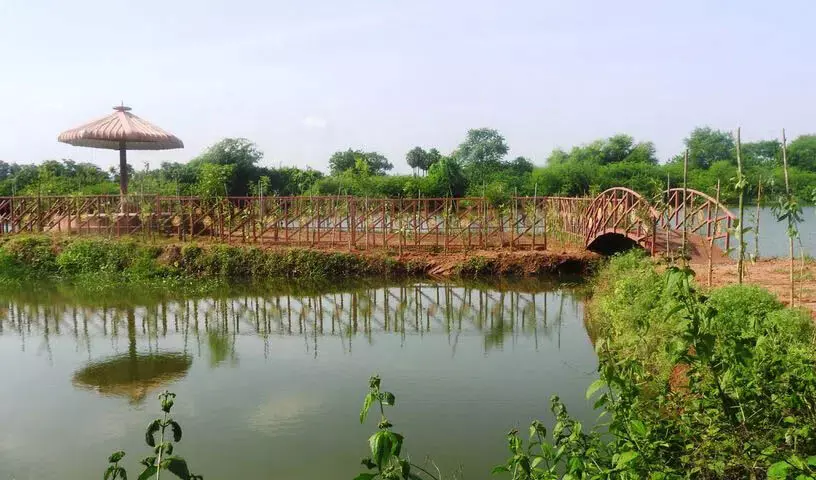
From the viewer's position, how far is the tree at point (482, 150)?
3962 cm

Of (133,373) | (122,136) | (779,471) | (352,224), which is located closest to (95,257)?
(122,136)

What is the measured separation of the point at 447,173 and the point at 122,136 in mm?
18227

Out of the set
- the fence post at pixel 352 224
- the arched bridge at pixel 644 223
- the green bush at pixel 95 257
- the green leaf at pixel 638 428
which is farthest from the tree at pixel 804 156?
the green leaf at pixel 638 428

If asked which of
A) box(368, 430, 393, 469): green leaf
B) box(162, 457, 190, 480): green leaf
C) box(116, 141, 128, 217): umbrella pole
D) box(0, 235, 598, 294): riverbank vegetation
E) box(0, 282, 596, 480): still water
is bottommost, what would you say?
box(0, 282, 596, 480): still water

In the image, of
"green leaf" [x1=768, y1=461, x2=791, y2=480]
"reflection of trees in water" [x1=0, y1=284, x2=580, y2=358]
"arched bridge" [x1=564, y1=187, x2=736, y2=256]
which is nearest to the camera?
"green leaf" [x1=768, y1=461, x2=791, y2=480]

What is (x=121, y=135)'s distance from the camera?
54.8 feet

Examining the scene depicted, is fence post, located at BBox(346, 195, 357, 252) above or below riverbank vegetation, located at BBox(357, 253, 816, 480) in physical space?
above

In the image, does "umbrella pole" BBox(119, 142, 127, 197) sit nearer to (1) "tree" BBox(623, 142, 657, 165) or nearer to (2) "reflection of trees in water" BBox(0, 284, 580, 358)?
(2) "reflection of trees in water" BBox(0, 284, 580, 358)

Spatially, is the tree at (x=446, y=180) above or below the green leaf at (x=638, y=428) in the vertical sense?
above

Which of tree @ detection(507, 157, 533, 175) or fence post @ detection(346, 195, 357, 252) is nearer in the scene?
fence post @ detection(346, 195, 357, 252)

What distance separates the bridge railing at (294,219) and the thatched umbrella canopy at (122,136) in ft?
4.06

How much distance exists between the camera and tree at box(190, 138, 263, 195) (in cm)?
2991

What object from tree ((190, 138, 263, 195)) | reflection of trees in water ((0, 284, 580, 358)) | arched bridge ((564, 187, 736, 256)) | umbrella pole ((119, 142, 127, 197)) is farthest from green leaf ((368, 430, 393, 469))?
tree ((190, 138, 263, 195))

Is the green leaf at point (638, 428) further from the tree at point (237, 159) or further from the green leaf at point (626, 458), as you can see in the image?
the tree at point (237, 159)
